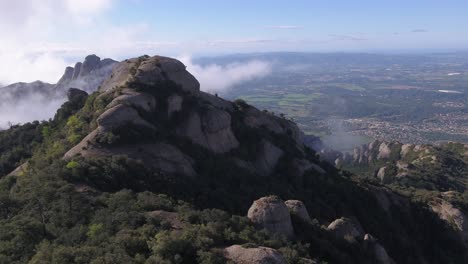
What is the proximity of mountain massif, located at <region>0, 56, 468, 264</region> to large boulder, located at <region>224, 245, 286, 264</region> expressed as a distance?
0.29 ft

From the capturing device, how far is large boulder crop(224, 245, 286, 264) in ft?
90.5

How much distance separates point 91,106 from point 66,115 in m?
14.2

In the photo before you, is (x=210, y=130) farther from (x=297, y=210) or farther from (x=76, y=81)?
(x=76, y=81)

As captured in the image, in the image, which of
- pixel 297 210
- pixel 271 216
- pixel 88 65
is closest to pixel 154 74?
pixel 297 210

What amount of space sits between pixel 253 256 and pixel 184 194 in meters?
20.2

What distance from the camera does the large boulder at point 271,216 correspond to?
3916 cm

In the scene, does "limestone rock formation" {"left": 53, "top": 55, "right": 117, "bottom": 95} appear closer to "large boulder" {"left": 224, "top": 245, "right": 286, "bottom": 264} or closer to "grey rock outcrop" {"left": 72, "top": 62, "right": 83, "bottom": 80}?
"grey rock outcrop" {"left": 72, "top": 62, "right": 83, "bottom": 80}

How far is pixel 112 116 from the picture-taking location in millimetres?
55562

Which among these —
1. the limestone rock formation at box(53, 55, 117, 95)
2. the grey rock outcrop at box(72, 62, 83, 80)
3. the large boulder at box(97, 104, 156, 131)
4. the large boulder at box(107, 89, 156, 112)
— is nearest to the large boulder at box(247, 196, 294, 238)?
the large boulder at box(97, 104, 156, 131)

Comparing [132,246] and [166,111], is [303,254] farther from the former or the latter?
[166,111]

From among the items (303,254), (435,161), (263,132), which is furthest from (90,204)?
(435,161)

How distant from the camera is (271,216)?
3938 centimetres

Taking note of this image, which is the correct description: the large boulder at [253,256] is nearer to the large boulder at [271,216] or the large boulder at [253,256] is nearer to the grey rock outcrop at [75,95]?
the large boulder at [271,216]

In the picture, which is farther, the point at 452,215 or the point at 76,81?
the point at 76,81
